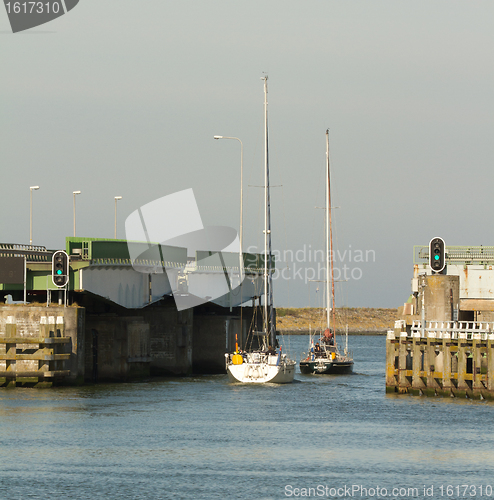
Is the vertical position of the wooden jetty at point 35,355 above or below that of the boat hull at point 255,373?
above

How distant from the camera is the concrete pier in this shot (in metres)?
56.7

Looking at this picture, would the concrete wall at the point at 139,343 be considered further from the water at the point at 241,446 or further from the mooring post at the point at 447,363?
the mooring post at the point at 447,363

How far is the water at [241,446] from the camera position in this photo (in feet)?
122

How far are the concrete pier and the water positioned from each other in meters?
0.99

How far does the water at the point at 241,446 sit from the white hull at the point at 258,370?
2.99 meters

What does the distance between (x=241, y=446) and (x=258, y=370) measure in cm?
2459

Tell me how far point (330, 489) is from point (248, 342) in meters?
59.3

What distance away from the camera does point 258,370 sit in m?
70.0

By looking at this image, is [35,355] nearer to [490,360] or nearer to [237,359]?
[237,359]

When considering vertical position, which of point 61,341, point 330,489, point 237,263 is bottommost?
point 330,489

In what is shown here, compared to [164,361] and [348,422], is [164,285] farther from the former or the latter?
[348,422]

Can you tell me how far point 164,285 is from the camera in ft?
268

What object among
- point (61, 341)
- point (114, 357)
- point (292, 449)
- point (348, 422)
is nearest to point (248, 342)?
point (114, 357)

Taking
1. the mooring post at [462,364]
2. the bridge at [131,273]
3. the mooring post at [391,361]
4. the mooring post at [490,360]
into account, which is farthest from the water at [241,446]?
the bridge at [131,273]
